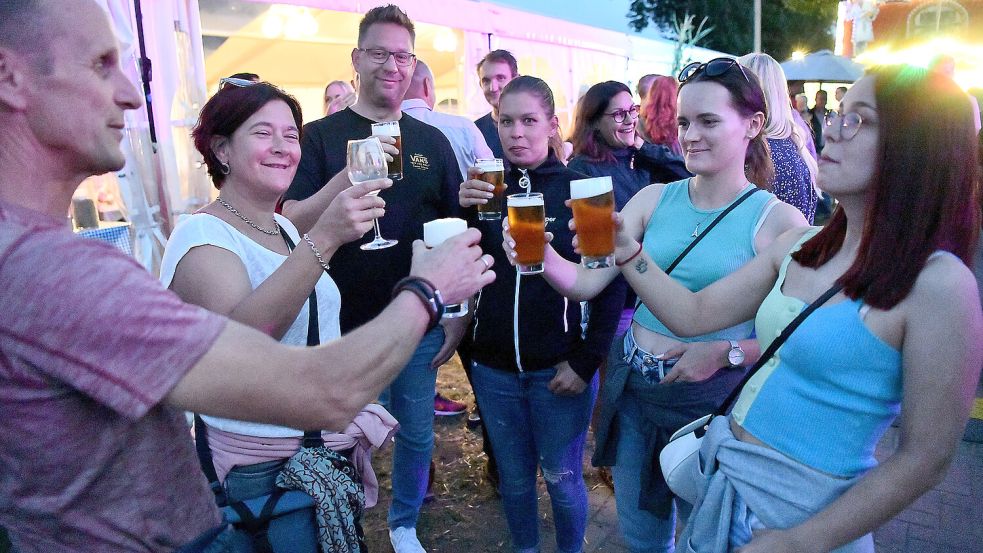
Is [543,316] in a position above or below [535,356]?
above

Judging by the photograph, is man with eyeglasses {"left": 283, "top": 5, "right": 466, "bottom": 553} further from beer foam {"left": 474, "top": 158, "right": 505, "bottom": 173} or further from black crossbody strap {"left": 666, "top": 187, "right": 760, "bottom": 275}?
black crossbody strap {"left": 666, "top": 187, "right": 760, "bottom": 275}

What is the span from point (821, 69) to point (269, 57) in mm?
14966

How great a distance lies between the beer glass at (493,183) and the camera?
2475 millimetres

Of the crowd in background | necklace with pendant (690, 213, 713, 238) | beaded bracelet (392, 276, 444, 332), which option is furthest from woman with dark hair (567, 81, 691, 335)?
beaded bracelet (392, 276, 444, 332)

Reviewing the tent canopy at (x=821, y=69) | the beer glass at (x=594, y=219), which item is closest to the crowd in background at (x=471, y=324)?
the beer glass at (x=594, y=219)

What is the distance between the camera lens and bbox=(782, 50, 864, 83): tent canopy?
54.5 feet

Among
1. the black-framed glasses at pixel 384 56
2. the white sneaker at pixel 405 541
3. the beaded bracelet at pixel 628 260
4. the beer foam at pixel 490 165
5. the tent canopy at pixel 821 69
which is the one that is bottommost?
the white sneaker at pixel 405 541

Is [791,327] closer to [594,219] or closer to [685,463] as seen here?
[685,463]

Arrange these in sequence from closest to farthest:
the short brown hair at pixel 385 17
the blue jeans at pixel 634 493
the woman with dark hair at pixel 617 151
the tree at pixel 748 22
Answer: the blue jeans at pixel 634 493, the short brown hair at pixel 385 17, the woman with dark hair at pixel 617 151, the tree at pixel 748 22

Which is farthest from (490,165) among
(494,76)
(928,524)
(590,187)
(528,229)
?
(928,524)

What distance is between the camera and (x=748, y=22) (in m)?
37.4

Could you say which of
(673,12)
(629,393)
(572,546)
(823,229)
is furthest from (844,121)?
(673,12)

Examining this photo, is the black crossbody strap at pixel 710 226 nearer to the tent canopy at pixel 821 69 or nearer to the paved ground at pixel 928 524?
the paved ground at pixel 928 524

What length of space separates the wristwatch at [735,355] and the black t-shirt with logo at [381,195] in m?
1.60
